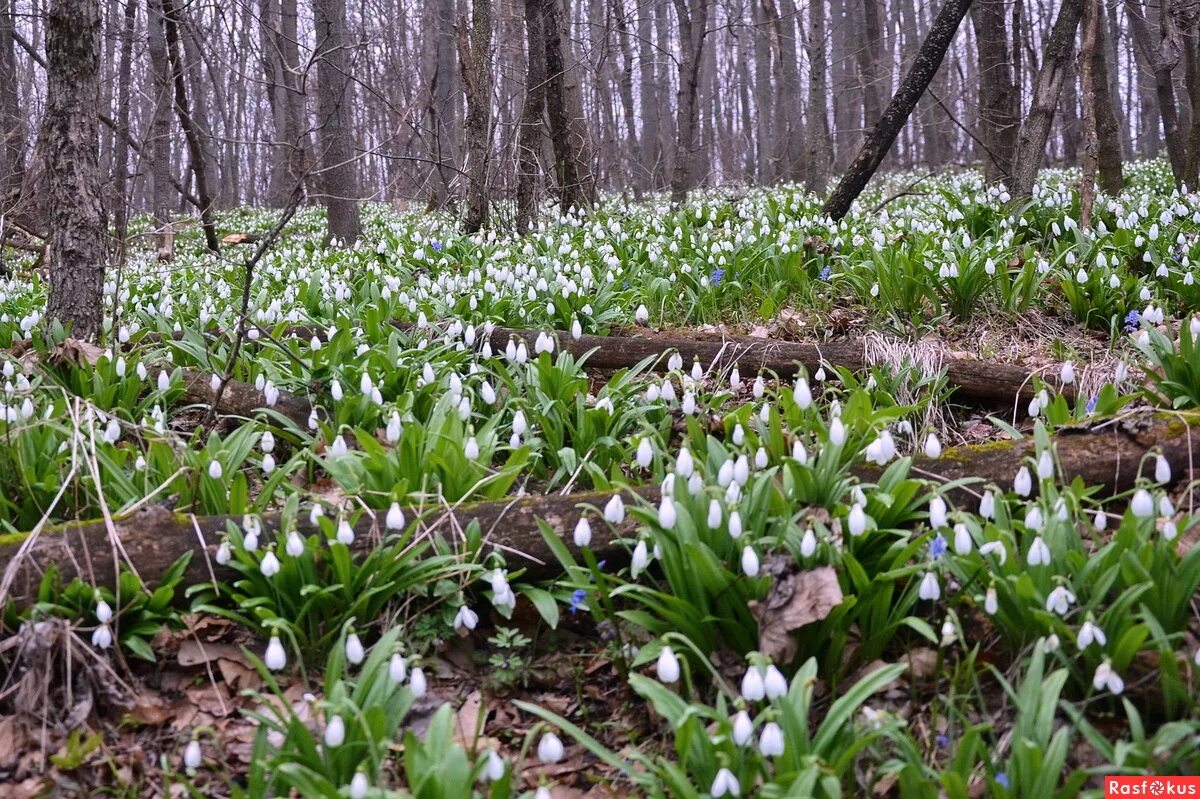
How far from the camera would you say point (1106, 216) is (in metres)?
6.75

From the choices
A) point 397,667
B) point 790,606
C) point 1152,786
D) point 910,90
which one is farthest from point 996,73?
point 397,667

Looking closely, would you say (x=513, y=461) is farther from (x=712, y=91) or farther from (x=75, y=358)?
(x=712, y=91)

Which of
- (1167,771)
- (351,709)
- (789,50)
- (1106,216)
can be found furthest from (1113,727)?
(789,50)

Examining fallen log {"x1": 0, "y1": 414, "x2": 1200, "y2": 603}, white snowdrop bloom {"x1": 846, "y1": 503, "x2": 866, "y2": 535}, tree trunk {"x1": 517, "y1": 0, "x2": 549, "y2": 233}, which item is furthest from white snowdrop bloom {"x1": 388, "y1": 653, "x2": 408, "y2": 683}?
tree trunk {"x1": 517, "y1": 0, "x2": 549, "y2": 233}

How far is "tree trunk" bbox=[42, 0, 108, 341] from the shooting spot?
4523mm

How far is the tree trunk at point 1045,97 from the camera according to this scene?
22.8 ft

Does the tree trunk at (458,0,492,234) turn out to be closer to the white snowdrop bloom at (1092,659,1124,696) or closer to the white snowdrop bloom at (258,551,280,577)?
the white snowdrop bloom at (258,551,280,577)

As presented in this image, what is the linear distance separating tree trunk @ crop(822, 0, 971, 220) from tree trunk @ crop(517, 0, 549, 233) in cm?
322

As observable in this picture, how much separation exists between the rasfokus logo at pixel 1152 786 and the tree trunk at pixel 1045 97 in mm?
6016

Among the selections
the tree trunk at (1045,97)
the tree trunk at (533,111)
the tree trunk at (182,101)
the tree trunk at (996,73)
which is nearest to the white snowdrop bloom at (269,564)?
the tree trunk at (182,101)

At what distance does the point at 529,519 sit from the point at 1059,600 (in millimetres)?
1473

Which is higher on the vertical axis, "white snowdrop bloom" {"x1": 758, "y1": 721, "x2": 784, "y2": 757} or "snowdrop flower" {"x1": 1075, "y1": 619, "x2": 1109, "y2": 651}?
"snowdrop flower" {"x1": 1075, "y1": 619, "x2": 1109, "y2": 651}

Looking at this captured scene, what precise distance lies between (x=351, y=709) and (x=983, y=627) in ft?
5.28

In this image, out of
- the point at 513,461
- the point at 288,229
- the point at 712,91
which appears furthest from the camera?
the point at 712,91
